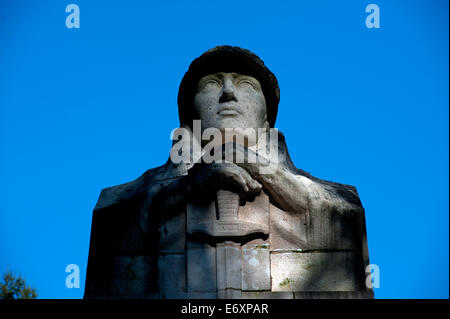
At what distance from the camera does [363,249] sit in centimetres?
861

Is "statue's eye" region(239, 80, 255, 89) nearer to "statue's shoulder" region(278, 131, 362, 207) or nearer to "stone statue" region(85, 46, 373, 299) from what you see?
"stone statue" region(85, 46, 373, 299)

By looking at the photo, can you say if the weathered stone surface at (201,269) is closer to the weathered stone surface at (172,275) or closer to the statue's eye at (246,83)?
the weathered stone surface at (172,275)

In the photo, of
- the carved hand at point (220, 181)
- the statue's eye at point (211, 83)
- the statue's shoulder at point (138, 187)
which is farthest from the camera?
the statue's eye at point (211, 83)

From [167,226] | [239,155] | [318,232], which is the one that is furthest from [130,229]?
[318,232]

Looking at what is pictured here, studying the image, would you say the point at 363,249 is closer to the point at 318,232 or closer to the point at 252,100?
the point at 318,232

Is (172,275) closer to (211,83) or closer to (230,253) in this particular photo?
(230,253)

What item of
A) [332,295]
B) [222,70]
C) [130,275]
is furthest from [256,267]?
[222,70]

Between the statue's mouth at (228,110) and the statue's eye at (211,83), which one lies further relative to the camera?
the statue's eye at (211,83)

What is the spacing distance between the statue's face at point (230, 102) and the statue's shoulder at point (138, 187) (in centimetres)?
76

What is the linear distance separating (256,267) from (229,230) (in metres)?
0.52

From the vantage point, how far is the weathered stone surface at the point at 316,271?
322 inches

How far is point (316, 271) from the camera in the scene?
8.30 meters

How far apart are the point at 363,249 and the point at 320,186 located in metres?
0.95

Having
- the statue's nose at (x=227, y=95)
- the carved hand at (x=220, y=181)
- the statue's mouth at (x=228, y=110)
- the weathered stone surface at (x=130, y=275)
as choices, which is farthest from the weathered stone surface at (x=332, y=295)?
the statue's nose at (x=227, y=95)
